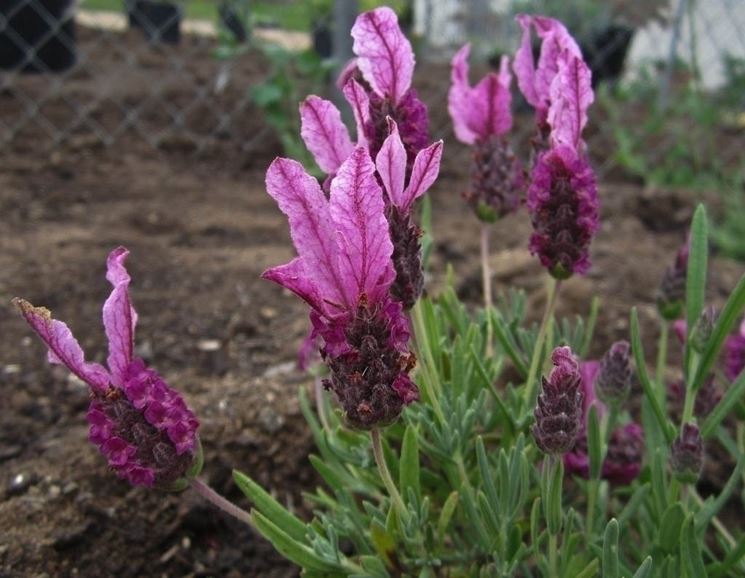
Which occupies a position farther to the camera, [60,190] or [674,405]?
[60,190]

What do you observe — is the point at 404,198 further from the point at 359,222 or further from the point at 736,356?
the point at 736,356

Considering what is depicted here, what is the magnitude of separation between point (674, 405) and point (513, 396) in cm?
72

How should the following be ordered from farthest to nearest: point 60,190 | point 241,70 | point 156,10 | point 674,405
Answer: point 156,10 < point 241,70 < point 60,190 < point 674,405

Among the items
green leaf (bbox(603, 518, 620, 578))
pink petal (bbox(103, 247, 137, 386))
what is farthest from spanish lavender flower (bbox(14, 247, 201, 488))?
green leaf (bbox(603, 518, 620, 578))

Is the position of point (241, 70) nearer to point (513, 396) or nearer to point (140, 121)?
point (140, 121)

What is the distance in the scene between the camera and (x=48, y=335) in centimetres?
92

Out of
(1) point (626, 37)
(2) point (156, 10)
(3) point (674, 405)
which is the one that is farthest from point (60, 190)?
(1) point (626, 37)

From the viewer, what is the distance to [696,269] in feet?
4.19

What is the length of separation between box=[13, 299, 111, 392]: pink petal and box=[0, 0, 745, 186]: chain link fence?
8.24 feet

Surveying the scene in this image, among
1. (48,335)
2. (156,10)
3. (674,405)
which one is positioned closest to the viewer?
(48,335)

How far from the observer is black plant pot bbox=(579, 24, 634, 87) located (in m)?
5.32

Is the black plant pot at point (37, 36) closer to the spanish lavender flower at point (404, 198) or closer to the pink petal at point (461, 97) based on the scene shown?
the pink petal at point (461, 97)

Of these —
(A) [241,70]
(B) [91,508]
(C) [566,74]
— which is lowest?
(B) [91,508]

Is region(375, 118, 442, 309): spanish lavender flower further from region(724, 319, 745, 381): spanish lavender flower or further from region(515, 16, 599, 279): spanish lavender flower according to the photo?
region(724, 319, 745, 381): spanish lavender flower
